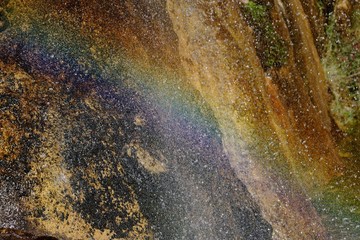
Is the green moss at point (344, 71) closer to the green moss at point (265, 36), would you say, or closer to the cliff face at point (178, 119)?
the cliff face at point (178, 119)

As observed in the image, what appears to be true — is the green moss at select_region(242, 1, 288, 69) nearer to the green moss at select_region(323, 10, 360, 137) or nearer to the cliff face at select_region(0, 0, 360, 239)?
the cliff face at select_region(0, 0, 360, 239)

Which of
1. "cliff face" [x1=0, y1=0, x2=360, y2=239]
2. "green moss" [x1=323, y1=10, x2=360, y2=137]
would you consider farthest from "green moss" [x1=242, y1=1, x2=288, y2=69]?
"green moss" [x1=323, y1=10, x2=360, y2=137]

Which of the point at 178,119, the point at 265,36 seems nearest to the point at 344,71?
the point at 265,36

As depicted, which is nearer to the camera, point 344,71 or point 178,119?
point 178,119

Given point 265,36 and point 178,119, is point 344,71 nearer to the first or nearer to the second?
point 265,36

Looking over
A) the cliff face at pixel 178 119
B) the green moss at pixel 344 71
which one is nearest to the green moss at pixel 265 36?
the cliff face at pixel 178 119

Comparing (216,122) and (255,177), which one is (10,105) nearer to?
(216,122)

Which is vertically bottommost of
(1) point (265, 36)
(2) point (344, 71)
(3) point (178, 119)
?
(2) point (344, 71)
